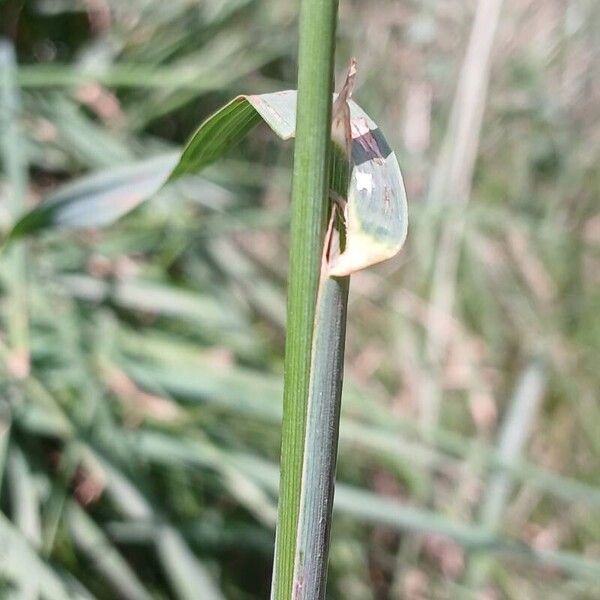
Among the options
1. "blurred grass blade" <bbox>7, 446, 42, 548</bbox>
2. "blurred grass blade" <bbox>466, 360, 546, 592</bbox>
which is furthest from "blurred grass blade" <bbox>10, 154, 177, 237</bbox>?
"blurred grass blade" <bbox>466, 360, 546, 592</bbox>

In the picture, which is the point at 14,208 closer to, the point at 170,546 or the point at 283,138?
the point at 170,546

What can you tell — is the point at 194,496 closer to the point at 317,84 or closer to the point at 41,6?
the point at 41,6

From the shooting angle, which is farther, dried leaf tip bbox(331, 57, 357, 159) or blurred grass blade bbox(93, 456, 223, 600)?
blurred grass blade bbox(93, 456, 223, 600)

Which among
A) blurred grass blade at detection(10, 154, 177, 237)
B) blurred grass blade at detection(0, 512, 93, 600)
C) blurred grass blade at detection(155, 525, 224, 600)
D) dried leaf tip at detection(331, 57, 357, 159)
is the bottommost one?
blurred grass blade at detection(155, 525, 224, 600)

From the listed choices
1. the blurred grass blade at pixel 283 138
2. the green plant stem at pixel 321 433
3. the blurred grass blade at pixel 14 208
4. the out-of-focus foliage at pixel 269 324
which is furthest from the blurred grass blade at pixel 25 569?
→ the green plant stem at pixel 321 433

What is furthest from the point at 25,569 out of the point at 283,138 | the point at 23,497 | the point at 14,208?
the point at 283,138

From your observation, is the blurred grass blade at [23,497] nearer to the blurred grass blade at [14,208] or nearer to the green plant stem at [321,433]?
the blurred grass blade at [14,208]

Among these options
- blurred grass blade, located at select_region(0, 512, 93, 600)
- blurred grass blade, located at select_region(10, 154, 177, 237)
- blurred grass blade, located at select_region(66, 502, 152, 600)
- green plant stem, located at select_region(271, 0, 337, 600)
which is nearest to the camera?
green plant stem, located at select_region(271, 0, 337, 600)

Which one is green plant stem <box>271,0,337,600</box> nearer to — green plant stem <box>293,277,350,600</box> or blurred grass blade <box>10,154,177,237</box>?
green plant stem <box>293,277,350,600</box>
